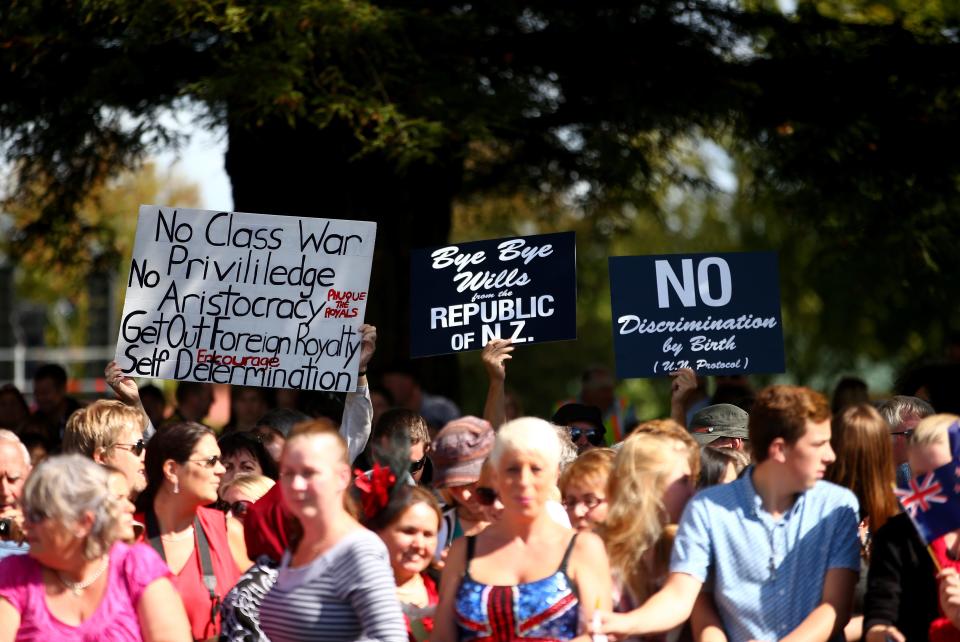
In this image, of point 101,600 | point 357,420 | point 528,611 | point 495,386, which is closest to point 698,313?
point 495,386

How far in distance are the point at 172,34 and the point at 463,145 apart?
2.17m

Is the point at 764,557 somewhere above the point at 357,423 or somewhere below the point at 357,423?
below

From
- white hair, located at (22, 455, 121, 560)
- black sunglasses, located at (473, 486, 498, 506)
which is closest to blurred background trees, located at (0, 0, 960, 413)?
black sunglasses, located at (473, 486, 498, 506)

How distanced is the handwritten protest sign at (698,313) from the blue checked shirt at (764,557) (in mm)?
3193

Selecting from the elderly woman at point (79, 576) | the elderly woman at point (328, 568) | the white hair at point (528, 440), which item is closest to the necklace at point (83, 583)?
the elderly woman at point (79, 576)

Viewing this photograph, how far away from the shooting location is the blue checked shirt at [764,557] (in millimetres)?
4582

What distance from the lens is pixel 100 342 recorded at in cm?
3025

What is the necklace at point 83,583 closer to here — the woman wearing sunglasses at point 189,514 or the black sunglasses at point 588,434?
the woman wearing sunglasses at point 189,514

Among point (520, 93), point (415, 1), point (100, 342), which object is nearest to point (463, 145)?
point (520, 93)

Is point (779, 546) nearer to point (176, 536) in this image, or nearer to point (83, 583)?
point (83, 583)

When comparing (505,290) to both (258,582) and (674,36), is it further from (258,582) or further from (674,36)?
(674,36)

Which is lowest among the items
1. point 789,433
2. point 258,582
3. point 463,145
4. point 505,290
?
point 258,582

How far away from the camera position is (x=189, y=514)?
5.54 metres

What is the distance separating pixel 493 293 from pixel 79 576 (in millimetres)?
3667
